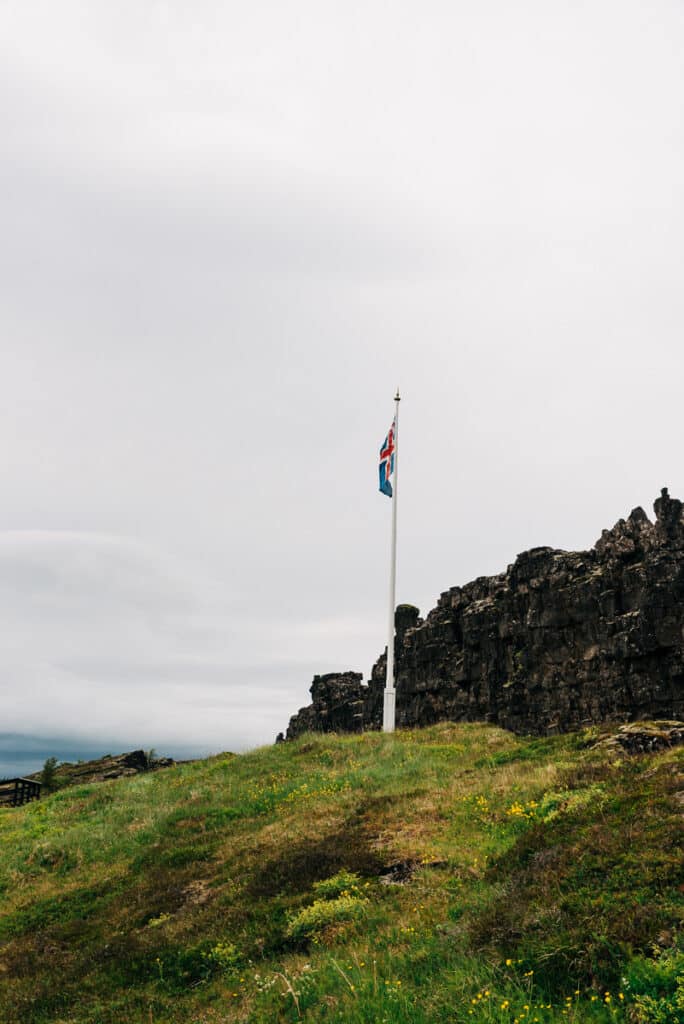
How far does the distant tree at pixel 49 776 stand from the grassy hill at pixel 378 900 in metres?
24.2

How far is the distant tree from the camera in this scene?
48.1 meters

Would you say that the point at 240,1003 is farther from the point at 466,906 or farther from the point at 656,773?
the point at 656,773

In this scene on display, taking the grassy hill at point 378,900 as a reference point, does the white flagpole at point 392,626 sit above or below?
above

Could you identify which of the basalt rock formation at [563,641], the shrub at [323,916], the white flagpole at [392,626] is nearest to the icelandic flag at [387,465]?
the white flagpole at [392,626]

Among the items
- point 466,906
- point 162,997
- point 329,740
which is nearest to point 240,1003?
point 162,997

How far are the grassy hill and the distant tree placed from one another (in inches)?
953

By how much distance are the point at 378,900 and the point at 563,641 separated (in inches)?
1461

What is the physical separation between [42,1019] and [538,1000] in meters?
9.00

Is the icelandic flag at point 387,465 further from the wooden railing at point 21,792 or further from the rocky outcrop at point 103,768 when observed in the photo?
the wooden railing at point 21,792

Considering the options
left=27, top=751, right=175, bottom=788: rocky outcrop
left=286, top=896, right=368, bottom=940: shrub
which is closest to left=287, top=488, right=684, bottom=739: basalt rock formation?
left=27, top=751, right=175, bottom=788: rocky outcrop

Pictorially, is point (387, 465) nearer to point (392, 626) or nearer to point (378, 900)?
point (392, 626)

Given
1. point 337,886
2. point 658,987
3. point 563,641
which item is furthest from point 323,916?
point 563,641

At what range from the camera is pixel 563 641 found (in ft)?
157

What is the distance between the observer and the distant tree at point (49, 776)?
48.1m
